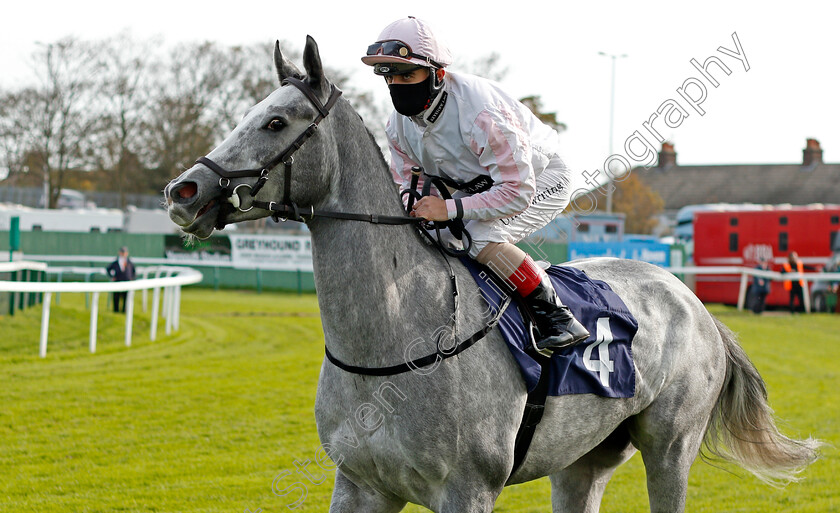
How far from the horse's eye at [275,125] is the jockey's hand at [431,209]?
0.60 meters

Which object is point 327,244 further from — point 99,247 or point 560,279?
point 99,247

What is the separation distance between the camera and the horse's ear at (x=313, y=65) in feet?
8.27

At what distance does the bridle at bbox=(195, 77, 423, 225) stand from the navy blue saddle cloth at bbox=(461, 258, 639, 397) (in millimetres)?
610

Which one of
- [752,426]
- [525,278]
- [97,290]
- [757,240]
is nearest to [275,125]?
[525,278]

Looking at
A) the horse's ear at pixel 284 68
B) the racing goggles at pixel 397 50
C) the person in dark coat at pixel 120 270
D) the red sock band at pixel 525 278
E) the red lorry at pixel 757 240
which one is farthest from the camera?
the red lorry at pixel 757 240

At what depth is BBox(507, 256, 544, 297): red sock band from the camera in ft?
9.93

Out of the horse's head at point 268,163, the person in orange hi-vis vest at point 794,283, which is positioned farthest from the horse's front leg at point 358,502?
the person in orange hi-vis vest at point 794,283

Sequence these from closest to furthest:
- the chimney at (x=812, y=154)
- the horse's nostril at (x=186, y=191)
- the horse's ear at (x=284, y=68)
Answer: the horse's nostril at (x=186, y=191)
the horse's ear at (x=284, y=68)
the chimney at (x=812, y=154)

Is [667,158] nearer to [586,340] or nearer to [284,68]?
[586,340]

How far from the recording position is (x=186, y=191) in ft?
7.80

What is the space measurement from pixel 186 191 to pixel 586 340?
65.4 inches

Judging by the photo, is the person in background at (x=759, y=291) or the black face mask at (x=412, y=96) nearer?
the black face mask at (x=412, y=96)

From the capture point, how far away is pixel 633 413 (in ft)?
11.6

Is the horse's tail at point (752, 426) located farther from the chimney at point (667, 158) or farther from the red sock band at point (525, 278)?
the chimney at point (667, 158)
